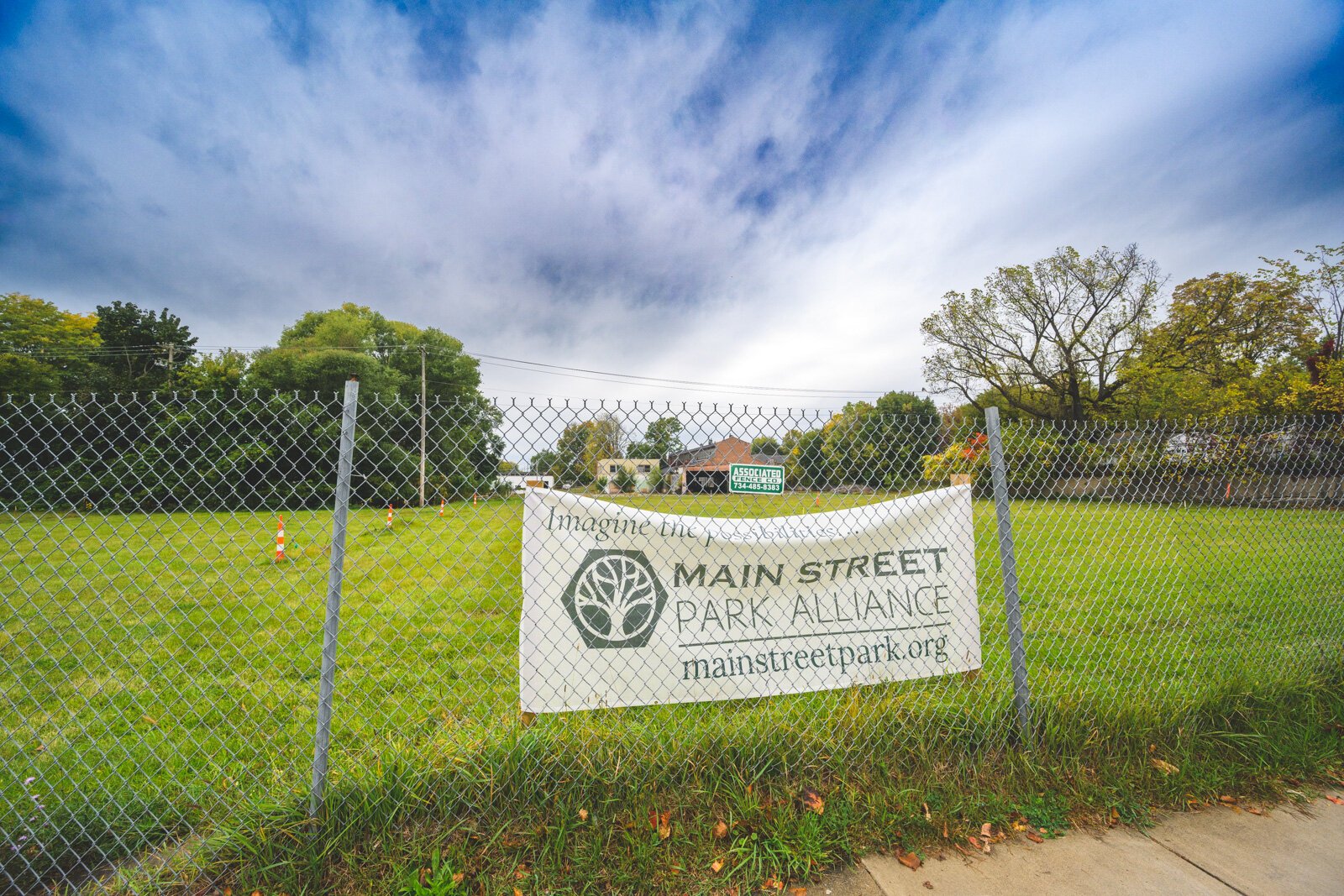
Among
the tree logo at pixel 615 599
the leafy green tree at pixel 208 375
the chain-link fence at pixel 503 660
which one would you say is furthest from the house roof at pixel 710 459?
the leafy green tree at pixel 208 375

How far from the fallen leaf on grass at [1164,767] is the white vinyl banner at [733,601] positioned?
0.88 meters

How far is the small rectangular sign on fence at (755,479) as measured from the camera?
2.29 meters

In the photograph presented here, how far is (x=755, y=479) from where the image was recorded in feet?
7.66

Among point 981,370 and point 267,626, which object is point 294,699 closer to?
point 267,626

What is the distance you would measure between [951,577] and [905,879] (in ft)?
4.36

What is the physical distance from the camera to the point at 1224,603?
535 centimetres

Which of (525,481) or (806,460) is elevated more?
(806,460)

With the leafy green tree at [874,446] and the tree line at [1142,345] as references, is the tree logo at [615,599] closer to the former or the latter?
the leafy green tree at [874,446]

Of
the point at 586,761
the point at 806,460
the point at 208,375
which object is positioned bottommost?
the point at 586,761

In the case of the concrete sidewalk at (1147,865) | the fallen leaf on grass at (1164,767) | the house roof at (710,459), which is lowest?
the concrete sidewalk at (1147,865)

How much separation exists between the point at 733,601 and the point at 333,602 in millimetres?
1627

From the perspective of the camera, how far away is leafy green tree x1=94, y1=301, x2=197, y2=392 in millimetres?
28906

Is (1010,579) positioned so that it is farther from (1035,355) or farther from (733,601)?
(1035,355)

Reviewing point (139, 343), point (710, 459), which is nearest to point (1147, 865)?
point (710, 459)
